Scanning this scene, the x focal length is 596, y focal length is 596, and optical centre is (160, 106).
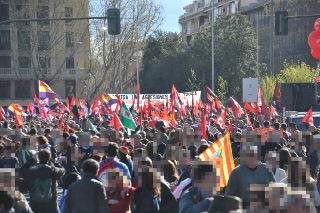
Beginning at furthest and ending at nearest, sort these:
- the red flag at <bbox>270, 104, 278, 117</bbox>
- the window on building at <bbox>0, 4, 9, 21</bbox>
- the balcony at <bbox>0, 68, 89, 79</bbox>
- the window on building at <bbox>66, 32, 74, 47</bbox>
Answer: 1. the balcony at <bbox>0, 68, 89, 79</bbox>
2. the window on building at <bbox>0, 4, 9, 21</bbox>
3. the window on building at <bbox>66, 32, 74, 47</bbox>
4. the red flag at <bbox>270, 104, 278, 117</bbox>

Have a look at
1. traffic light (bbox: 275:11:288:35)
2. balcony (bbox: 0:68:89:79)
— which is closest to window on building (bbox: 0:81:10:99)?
balcony (bbox: 0:68:89:79)

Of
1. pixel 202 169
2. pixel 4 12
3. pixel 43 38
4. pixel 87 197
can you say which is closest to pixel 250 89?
pixel 87 197

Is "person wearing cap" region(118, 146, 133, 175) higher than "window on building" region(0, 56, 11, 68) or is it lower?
lower

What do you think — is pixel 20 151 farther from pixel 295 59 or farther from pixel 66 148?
pixel 295 59

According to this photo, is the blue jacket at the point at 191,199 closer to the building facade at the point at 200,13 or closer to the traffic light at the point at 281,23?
the traffic light at the point at 281,23

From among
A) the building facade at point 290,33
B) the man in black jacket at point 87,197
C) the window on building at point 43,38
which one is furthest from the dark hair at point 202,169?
the building facade at point 290,33

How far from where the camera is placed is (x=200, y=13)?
90250mm

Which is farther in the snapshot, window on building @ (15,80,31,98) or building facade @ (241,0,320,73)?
building facade @ (241,0,320,73)

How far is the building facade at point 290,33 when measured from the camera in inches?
2579

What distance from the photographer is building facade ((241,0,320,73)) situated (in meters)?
65.5

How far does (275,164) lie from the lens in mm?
6883

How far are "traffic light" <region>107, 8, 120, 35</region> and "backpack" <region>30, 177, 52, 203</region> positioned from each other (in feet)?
33.1

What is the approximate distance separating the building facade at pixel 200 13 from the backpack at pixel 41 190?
73.9m

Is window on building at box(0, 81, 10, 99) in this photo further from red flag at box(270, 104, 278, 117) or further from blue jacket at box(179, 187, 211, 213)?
blue jacket at box(179, 187, 211, 213)
